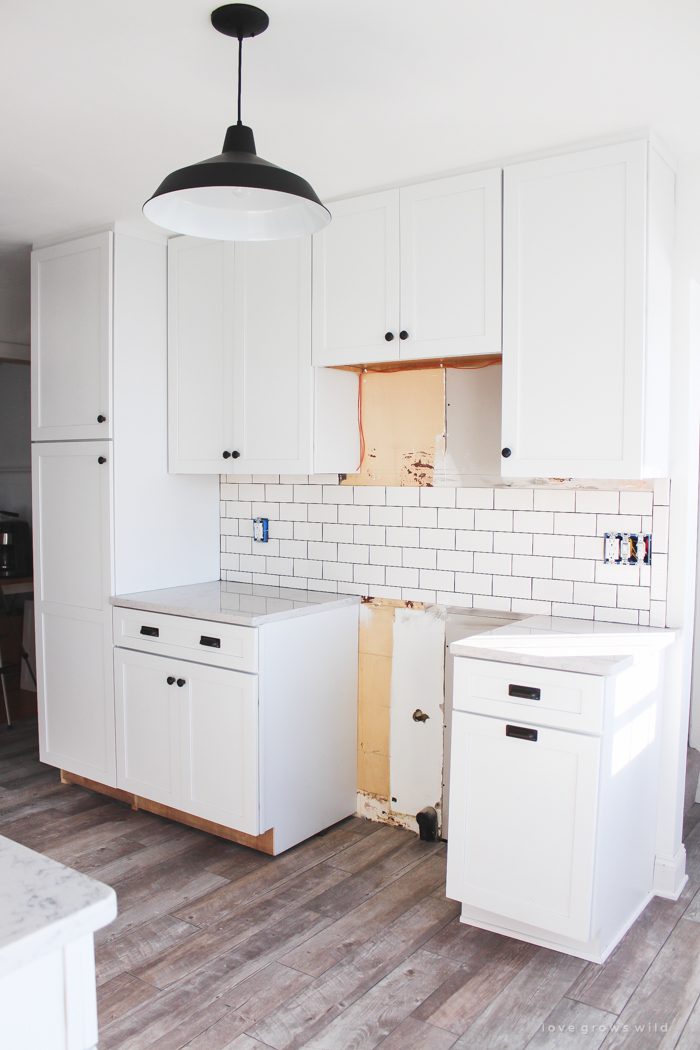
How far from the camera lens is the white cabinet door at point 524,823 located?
2.27m

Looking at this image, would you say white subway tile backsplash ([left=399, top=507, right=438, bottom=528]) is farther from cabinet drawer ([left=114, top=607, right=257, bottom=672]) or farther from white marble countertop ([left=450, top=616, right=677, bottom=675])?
cabinet drawer ([left=114, top=607, right=257, bottom=672])

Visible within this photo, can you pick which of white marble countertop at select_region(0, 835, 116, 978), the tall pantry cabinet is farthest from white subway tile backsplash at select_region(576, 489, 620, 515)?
white marble countertop at select_region(0, 835, 116, 978)

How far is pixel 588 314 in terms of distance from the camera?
249 centimetres

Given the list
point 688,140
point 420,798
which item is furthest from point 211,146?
point 420,798

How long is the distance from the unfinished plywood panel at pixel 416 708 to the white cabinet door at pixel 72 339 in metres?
1.53

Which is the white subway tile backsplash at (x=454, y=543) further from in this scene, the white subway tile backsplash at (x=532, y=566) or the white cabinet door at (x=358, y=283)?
the white cabinet door at (x=358, y=283)

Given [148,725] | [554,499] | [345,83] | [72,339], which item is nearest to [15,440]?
[72,339]

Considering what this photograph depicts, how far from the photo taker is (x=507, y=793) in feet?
7.92

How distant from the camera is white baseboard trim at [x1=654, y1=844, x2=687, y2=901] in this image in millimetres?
2754

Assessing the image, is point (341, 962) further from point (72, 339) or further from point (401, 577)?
point (72, 339)

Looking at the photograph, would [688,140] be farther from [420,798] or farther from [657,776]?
[420,798]

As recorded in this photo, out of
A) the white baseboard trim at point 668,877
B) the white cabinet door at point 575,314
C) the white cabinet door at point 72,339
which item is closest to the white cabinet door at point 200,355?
the white cabinet door at point 72,339

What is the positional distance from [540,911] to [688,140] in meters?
2.37

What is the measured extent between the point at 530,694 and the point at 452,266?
4.73ft
